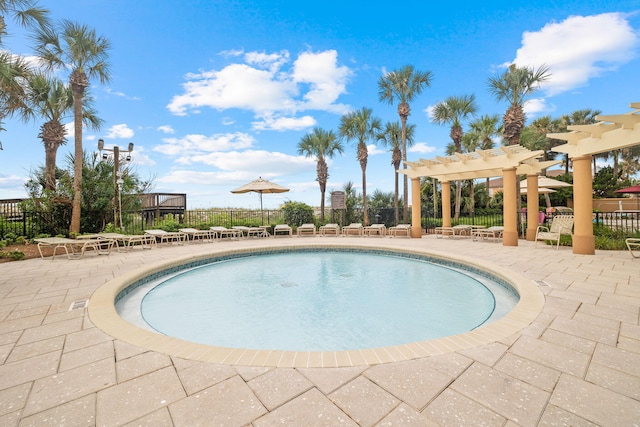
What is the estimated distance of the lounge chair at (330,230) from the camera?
13.8 m

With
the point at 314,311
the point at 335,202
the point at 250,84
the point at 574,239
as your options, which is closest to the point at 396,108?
the point at 335,202

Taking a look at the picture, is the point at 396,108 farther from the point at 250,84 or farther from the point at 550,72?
the point at 250,84

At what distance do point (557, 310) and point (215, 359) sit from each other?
13.2ft

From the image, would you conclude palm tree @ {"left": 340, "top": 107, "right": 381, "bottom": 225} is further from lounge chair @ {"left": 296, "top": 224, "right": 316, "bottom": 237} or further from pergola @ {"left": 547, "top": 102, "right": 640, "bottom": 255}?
pergola @ {"left": 547, "top": 102, "right": 640, "bottom": 255}

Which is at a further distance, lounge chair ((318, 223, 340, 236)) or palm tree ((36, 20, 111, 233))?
lounge chair ((318, 223, 340, 236))

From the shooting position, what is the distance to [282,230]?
14.1 m

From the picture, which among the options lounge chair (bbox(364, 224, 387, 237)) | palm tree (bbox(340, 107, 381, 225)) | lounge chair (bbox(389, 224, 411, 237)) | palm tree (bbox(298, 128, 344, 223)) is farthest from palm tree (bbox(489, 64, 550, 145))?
palm tree (bbox(298, 128, 344, 223))

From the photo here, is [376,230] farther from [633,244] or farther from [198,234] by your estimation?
[633,244]

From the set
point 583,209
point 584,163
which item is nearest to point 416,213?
point 583,209

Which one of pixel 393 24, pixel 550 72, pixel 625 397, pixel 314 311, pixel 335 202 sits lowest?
pixel 314 311

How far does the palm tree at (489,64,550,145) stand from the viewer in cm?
1148

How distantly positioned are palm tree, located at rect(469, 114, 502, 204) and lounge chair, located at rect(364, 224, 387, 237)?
35.0 feet

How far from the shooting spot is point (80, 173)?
10352mm

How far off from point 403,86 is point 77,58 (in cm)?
1448
